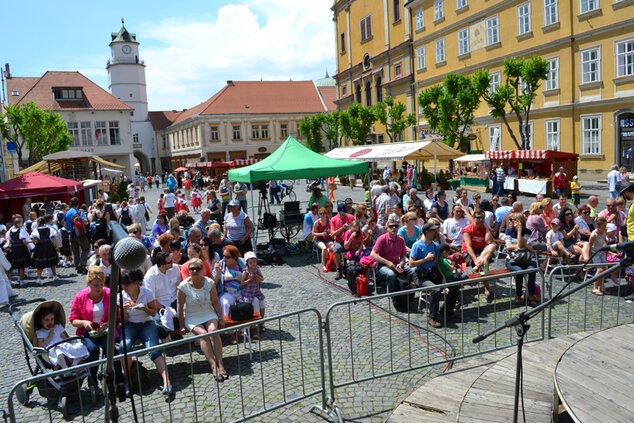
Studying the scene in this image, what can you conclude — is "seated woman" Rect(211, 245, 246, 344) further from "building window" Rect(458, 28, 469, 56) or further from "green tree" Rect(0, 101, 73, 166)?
"green tree" Rect(0, 101, 73, 166)

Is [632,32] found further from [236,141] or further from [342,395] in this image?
[236,141]

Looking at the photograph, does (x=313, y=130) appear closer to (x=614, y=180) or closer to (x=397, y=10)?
(x=397, y=10)

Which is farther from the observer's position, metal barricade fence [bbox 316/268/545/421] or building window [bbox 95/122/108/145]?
building window [bbox 95/122/108/145]

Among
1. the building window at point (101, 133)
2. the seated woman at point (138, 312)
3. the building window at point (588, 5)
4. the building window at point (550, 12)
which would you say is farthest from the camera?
the building window at point (101, 133)

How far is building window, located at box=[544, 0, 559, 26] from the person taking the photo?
27562 millimetres

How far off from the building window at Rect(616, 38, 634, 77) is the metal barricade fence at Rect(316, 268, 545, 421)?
21.6m

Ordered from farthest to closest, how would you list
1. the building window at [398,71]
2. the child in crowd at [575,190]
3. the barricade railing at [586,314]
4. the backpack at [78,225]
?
1. the building window at [398,71]
2. the child in crowd at [575,190]
3. the backpack at [78,225]
4. the barricade railing at [586,314]

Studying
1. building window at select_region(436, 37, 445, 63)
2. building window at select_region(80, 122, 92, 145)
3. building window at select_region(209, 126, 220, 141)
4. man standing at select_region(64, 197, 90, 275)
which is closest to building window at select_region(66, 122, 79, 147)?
building window at select_region(80, 122, 92, 145)

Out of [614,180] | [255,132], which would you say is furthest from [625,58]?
[255,132]

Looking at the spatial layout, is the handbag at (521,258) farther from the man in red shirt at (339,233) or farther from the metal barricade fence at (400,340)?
the man in red shirt at (339,233)

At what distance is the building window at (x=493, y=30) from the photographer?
105 feet

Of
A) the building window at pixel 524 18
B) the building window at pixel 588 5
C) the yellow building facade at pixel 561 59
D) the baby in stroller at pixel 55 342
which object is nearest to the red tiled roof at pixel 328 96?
the yellow building facade at pixel 561 59

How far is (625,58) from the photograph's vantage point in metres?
24.3

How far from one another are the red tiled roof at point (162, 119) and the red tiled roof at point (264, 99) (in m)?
9.29
